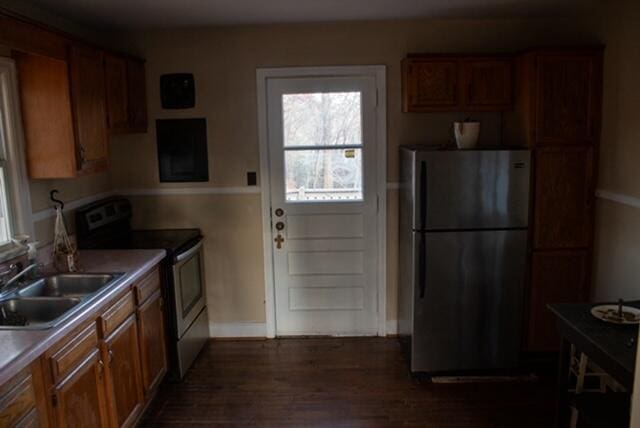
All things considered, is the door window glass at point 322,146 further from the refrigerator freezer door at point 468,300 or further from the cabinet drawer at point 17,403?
the cabinet drawer at point 17,403

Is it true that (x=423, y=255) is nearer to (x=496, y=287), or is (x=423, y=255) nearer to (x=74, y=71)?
(x=496, y=287)

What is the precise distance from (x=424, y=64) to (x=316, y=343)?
2.16 meters

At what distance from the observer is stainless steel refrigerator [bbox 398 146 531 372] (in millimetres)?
3098

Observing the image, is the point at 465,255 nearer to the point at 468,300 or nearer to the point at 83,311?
the point at 468,300

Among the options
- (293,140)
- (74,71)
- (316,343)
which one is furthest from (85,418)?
(293,140)

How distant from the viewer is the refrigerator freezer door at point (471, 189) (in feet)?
10.1

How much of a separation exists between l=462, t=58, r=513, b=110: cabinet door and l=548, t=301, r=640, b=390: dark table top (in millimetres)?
1562

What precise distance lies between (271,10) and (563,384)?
2611mm

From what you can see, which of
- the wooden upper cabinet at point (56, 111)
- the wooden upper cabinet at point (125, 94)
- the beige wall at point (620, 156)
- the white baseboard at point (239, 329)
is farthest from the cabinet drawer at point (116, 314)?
the beige wall at point (620, 156)

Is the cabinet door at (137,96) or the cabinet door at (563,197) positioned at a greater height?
the cabinet door at (137,96)

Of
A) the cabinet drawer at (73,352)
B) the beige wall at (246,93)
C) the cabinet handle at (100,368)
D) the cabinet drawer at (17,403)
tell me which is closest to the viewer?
the cabinet drawer at (17,403)

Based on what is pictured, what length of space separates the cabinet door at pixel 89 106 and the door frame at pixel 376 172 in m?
1.10

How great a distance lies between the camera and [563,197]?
3.22 meters

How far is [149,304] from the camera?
2889 millimetres
